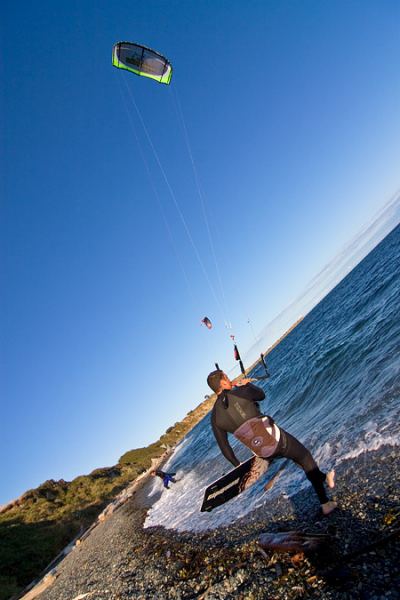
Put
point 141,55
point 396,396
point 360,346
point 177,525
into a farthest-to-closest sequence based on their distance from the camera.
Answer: point 360,346 → point 141,55 → point 177,525 → point 396,396

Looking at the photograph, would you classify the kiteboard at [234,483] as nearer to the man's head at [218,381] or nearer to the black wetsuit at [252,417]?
the black wetsuit at [252,417]

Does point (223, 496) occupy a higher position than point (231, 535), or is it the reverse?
point (223, 496)

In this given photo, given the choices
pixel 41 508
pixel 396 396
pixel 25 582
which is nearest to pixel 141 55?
pixel 396 396

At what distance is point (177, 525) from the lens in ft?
40.4

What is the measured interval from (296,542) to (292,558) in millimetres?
216

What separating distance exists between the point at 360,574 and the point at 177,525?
32.5ft

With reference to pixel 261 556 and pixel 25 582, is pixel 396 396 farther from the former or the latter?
pixel 25 582

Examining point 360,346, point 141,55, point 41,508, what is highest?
point 141,55

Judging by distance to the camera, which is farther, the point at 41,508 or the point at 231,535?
the point at 41,508

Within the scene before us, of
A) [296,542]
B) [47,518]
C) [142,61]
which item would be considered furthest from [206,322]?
[47,518]

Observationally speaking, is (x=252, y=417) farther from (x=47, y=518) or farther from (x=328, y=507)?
(x=47, y=518)

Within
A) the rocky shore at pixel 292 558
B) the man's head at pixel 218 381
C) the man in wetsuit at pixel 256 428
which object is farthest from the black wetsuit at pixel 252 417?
the rocky shore at pixel 292 558

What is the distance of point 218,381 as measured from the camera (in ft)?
21.2

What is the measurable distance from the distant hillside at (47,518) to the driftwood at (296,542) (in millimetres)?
18881
